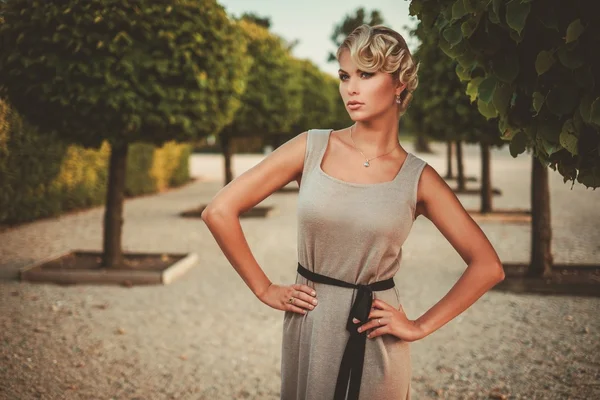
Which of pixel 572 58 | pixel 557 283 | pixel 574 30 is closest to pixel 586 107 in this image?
pixel 572 58

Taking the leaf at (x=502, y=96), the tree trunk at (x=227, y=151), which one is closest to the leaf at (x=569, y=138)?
the leaf at (x=502, y=96)

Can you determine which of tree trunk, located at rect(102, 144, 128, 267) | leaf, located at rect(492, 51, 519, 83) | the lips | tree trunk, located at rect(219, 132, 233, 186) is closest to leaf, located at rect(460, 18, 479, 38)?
leaf, located at rect(492, 51, 519, 83)

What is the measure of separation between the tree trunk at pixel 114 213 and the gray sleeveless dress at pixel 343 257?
6541 millimetres

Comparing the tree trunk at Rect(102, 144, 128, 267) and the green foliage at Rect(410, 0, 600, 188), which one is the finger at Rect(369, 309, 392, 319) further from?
the tree trunk at Rect(102, 144, 128, 267)

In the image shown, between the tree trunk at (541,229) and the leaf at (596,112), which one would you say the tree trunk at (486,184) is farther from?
the leaf at (596,112)

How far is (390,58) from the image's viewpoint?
2.23 m

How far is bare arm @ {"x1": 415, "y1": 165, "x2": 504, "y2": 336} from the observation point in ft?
7.42

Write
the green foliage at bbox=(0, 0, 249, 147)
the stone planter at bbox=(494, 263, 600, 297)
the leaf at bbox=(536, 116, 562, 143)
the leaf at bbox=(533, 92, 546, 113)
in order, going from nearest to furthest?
the leaf at bbox=(533, 92, 546, 113) < the leaf at bbox=(536, 116, 562, 143) < the green foliage at bbox=(0, 0, 249, 147) < the stone planter at bbox=(494, 263, 600, 297)

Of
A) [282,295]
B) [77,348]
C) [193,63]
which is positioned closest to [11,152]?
[193,63]

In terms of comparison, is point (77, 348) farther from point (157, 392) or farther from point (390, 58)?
point (390, 58)

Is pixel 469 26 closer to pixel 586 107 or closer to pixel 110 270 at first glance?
pixel 586 107

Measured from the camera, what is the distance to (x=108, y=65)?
7293 mm

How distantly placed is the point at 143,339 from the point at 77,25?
3.83m

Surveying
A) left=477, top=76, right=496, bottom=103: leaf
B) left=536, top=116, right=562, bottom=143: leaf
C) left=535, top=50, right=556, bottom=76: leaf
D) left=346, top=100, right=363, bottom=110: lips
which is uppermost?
left=535, top=50, right=556, bottom=76: leaf
